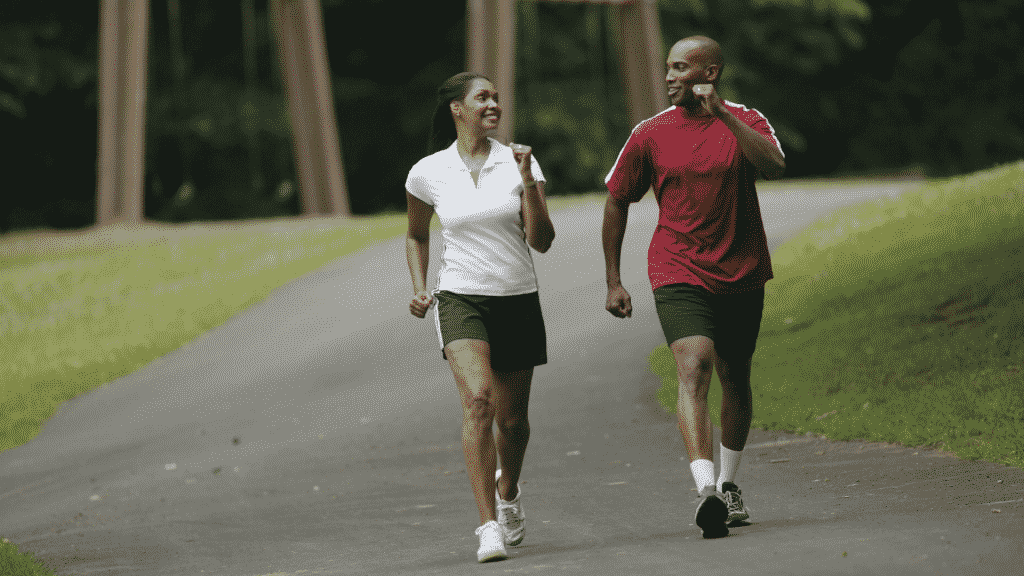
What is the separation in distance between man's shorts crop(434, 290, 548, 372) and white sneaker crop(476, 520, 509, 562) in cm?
72

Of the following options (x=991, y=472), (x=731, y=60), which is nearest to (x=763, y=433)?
(x=991, y=472)

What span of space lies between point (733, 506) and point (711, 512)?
1.77 feet

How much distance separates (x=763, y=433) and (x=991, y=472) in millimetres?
2393

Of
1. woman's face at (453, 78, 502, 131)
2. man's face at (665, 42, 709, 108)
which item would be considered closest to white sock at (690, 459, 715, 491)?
man's face at (665, 42, 709, 108)

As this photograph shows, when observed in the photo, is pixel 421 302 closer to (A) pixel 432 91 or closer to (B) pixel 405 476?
(B) pixel 405 476

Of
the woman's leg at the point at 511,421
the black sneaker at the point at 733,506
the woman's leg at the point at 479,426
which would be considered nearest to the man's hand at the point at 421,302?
the woman's leg at the point at 479,426

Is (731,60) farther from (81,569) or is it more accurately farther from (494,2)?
(81,569)

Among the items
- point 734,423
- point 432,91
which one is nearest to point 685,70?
point 734,423

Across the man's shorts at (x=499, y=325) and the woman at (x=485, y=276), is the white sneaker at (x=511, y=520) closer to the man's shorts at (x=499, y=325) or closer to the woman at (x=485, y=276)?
the woman at (x=485, y=276)

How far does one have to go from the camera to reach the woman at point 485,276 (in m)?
5.64

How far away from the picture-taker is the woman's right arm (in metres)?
5.87

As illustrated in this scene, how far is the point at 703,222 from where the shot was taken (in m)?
5.73

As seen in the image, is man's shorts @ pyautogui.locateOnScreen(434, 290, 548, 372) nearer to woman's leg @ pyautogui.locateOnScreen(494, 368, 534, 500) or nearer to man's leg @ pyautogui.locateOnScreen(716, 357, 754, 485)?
woman's leg @ pyautogui.locateOnScreen(494, 368, 534, 500)

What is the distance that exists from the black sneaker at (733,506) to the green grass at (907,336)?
66.4 inches
